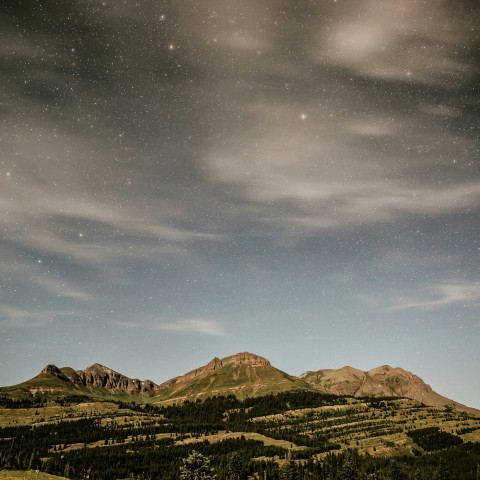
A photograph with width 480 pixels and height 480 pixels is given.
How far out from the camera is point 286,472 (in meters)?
182

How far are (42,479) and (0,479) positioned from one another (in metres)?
25.5

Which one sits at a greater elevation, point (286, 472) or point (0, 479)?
point (0, 479)

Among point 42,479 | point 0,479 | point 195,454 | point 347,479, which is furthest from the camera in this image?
point 347,479

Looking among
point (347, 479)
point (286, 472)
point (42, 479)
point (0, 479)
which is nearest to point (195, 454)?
point (42, 479)

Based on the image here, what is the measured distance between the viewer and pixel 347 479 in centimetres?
17725

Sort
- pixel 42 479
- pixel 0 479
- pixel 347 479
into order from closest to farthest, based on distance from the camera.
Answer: pixel 0 479 → pixel 42 479 → pixel 347 479

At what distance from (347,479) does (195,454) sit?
110m

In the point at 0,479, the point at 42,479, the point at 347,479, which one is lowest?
the point at 347,479

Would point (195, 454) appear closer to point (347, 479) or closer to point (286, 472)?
point (286, 472)

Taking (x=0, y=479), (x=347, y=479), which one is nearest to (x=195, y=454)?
(x=0, y=479)

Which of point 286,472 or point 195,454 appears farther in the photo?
point 286,472

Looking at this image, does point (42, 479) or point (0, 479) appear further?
point (42, 479)

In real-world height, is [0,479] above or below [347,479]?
above

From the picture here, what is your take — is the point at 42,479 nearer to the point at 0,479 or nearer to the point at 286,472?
the point at 0,479
